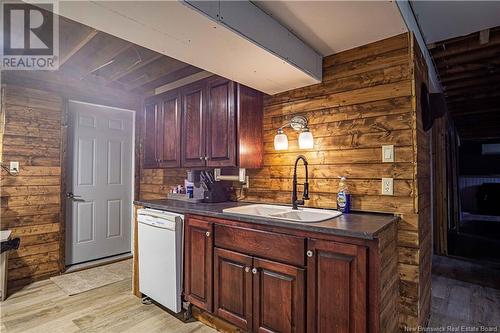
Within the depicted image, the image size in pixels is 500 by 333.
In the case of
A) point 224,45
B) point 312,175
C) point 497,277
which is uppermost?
point 224,45

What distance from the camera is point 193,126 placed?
281 cm

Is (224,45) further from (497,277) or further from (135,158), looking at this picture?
(497,277)

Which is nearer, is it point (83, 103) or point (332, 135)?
point (332, 135)

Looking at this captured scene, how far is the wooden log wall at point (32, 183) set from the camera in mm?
2846

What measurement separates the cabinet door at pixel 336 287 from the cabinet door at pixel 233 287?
46 cm

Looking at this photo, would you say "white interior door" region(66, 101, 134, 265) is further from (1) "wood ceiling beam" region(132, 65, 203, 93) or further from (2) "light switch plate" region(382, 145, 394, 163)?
(2) "light switch plate" region(382, 145, 394, 163)

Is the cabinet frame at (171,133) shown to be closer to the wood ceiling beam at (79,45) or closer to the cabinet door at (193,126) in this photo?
the cabinet door at (193,126)

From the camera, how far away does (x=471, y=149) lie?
9.54m

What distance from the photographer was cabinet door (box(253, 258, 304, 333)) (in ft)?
5.24

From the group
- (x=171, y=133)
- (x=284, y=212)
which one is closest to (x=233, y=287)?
(x=284, y=212)

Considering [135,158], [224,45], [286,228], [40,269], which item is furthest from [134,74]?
[286,228]

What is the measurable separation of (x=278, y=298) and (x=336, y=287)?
1.36 feet

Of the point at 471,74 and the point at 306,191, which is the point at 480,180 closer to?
the point at 471,74

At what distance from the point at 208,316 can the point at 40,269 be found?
87.3 inches
